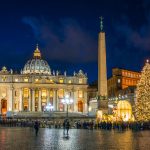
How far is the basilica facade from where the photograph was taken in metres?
130

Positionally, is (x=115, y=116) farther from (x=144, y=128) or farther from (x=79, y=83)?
(x=79, y=83)

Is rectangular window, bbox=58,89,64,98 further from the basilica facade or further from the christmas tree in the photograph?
the christmas tree

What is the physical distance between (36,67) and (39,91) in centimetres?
1715

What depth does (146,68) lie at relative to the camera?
42.8 m

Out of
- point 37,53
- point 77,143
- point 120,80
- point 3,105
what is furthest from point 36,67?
point 77,143

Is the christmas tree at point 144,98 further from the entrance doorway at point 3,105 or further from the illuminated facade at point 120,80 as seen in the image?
the entrance doorway at point 3,105

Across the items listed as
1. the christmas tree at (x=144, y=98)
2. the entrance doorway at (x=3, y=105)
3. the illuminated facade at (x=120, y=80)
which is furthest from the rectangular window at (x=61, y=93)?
the christmas tree at (x=144, y=98)

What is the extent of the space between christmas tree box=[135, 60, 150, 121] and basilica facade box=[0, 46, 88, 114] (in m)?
85.1

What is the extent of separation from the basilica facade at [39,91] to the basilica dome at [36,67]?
664 cm

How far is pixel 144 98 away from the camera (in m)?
42.1

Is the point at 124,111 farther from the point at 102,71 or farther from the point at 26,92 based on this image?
the point at 26,92

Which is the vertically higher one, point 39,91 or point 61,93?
point 39,91

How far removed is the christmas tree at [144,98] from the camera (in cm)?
4191

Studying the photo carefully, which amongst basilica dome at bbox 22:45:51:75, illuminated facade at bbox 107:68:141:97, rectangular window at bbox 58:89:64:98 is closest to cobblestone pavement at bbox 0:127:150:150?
illuminated facade at bbox 107:68:141:97
